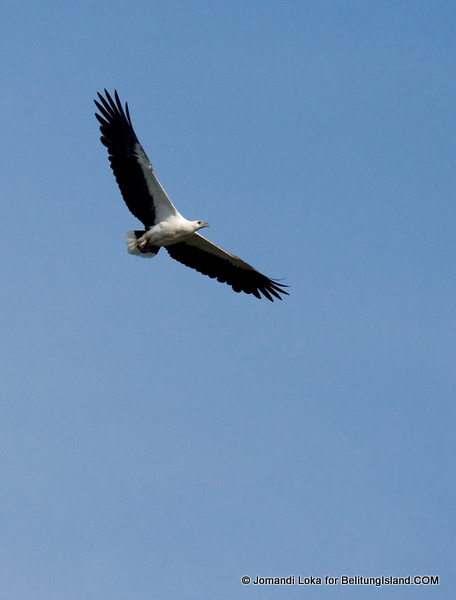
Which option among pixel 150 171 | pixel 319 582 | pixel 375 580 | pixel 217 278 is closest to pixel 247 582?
pixel 319 582

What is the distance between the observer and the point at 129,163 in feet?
49.3

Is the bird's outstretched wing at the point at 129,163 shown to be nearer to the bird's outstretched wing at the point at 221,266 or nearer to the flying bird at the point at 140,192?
the flying bird at the point at 140,192

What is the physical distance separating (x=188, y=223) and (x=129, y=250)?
1.35 meters

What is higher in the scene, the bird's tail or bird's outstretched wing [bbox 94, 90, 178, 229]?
bird's outstretched wing [bbox 94, 90, 178, 229]

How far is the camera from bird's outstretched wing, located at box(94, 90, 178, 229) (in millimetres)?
15008

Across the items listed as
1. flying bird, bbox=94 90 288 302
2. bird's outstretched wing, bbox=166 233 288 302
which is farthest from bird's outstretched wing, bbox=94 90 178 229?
bird's outstretched wing, bbox=166 233 288 302

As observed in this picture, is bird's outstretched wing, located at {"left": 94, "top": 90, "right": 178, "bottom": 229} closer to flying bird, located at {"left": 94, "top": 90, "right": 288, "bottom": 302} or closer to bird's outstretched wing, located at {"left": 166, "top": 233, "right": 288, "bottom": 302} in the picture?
flying bird, located at {"left": 94, "top": 90, "right": 288, "bottom": 302}

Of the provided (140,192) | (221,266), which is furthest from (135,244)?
(221,266)

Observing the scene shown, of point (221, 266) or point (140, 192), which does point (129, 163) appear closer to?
point (140, 192)

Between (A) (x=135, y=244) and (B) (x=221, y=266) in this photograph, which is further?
(B) (x=221, y=266)

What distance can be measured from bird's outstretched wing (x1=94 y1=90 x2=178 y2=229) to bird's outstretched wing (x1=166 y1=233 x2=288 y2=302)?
1.48 metres

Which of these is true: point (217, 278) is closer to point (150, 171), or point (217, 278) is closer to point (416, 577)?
point (150, 171)

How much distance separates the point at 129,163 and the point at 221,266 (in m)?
3.52

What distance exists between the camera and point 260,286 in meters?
17.9
